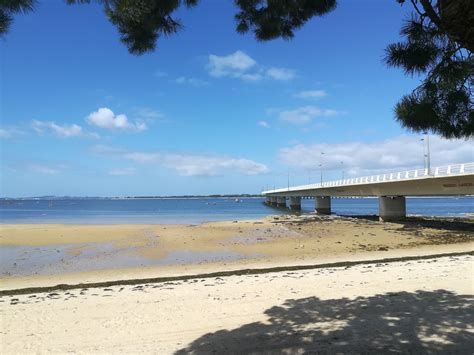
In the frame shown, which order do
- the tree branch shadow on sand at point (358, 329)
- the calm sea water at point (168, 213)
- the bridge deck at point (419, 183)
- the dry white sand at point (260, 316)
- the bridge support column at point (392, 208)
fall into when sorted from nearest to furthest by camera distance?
the tree branch shadow on sand at point (358, 329) < the dry white sand at point (260, 316) < the bridge deck at point (419, 183) < the bridge support column at point (392, 208) < the calm sea water at point (168, 213)

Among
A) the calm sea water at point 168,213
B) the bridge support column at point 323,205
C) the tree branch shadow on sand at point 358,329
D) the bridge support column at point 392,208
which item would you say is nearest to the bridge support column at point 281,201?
the calm sea water at point 168,213

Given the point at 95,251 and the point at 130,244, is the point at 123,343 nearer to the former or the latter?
the point at 95,251

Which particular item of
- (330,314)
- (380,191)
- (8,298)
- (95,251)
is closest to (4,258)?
(95,251)

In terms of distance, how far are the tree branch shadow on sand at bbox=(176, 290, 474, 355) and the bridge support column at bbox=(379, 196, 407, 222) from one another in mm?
35853

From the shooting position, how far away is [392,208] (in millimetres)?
42156

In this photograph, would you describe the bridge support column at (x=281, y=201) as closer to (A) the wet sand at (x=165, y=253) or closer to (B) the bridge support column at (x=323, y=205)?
(B) the bridge support column at (x=323, y=205)

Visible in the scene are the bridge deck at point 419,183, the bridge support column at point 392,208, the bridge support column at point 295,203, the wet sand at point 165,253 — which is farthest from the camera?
the bridge support column at point 295,203

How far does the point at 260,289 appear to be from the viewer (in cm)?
937

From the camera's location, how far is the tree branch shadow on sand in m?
5.26

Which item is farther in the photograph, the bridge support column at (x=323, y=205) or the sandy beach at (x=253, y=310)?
the bridge support column at (x=323, y=205)

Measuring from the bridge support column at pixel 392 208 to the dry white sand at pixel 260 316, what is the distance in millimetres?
32387

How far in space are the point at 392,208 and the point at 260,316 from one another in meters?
38.3

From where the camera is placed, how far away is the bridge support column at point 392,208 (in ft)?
137

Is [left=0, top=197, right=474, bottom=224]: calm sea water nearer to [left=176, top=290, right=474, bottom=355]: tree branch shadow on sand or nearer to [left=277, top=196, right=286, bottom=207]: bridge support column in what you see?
[left=277, top=196, right=286, bottom=207]: bridge support column
